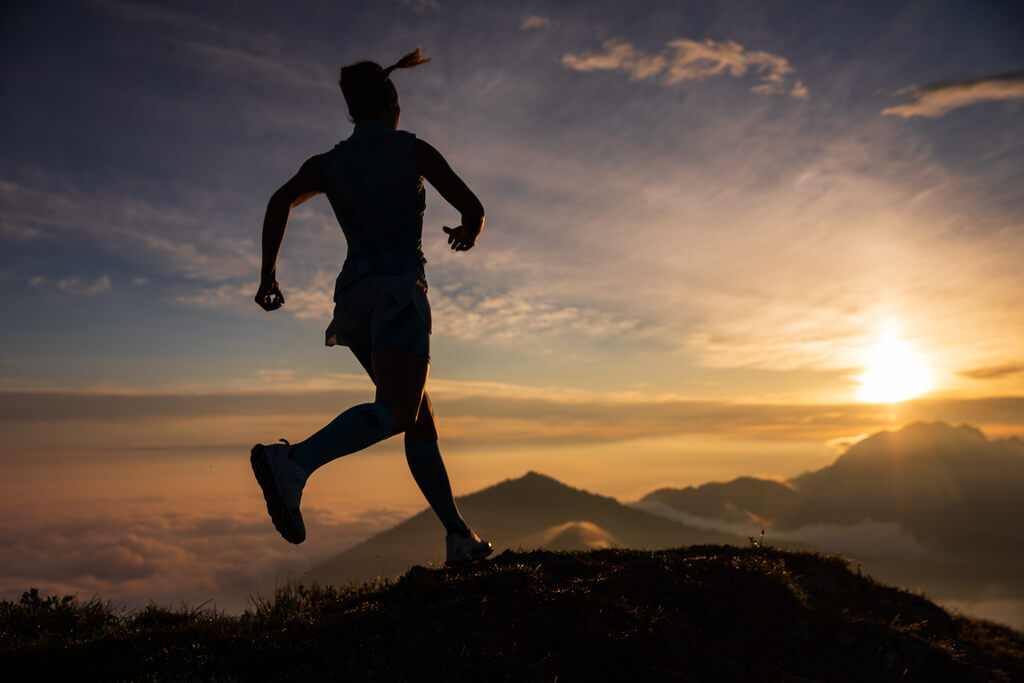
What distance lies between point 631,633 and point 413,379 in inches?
92.2

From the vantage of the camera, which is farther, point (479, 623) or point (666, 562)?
point (666, 562)

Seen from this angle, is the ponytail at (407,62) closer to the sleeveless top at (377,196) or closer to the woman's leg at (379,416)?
the sleeveless top at (377,196)

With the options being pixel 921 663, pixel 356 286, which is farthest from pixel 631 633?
pixel 921 663

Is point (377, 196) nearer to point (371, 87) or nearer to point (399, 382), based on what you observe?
point (371, 87)

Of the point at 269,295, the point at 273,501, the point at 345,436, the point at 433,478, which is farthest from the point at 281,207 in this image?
the point at 433,478

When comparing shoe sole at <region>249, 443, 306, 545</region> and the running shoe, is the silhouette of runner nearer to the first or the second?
shoe sole at <region>249, 443, 306, 545</region>

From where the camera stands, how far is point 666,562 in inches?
244

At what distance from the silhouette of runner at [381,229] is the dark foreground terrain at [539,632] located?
4.60 feet

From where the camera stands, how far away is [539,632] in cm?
408

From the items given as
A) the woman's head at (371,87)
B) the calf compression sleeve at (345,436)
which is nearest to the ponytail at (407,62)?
the woman's head at (371,87)

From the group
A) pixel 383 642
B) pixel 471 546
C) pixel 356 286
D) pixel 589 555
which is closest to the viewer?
pixel 383 642

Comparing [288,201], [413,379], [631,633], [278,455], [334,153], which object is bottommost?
[631,633]

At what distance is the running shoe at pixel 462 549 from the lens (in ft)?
17.1

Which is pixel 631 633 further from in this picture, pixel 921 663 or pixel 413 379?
pixel 921 663
